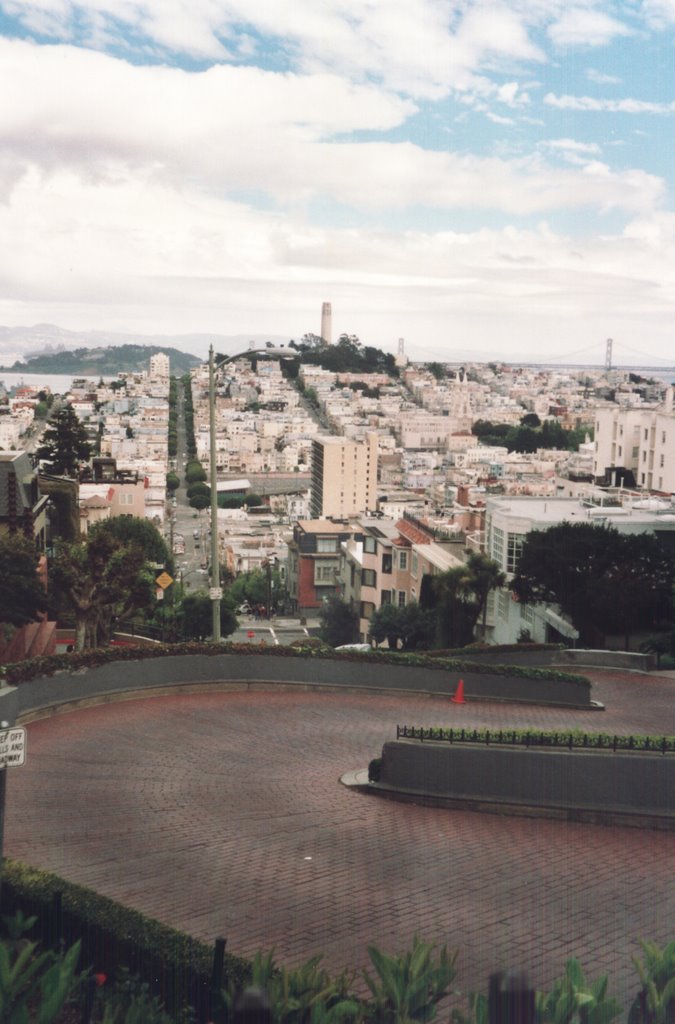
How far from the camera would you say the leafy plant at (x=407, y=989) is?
13.3 ft

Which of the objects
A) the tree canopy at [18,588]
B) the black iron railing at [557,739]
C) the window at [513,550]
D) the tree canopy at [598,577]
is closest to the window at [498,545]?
the window at [513,550]

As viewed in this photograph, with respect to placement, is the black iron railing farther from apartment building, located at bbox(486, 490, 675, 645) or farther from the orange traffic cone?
apartment building, located at bbox(486, 490, 675, 645)

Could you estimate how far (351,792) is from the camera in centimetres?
966

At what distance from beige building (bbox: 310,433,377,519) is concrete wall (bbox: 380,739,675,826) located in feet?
456

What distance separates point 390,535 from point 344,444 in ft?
328

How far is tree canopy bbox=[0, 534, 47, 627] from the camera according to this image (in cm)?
1873

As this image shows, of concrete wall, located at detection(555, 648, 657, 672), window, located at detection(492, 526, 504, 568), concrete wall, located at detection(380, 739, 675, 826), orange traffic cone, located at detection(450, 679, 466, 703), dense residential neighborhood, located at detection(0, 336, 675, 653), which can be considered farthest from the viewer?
window, located at detection(492, 526, 504, 568)

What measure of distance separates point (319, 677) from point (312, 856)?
784 cm

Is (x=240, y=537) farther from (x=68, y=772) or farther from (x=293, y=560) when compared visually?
(x=68, y=772)

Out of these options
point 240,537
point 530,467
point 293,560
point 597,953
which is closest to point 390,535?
point 293,560

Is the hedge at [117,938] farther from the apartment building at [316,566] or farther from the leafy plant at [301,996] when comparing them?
the apartment building at [316,566]

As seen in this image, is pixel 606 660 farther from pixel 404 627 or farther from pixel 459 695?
pixel 404 627

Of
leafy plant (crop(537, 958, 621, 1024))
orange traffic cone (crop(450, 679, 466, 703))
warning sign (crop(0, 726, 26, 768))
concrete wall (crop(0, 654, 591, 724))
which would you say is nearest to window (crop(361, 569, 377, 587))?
concrete wall (crop(0, 654, 591, 724))

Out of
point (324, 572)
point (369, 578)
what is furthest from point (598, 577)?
point (324, 572)
